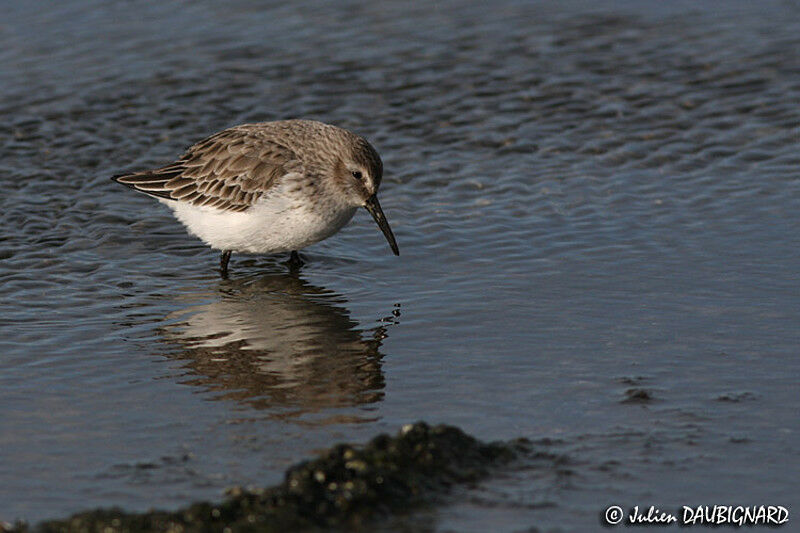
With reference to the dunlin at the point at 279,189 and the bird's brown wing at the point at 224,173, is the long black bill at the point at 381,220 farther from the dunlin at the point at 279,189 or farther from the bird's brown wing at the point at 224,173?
the bird's brown wing at the point at 224,173

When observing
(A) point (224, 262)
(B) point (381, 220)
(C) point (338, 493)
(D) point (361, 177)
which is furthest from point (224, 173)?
(C) point (338, 493)

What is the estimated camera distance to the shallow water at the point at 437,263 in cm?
738

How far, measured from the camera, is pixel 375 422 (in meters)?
7.90

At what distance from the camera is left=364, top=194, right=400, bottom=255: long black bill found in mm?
11188

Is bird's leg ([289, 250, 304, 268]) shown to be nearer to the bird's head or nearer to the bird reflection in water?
the bird reflection in water

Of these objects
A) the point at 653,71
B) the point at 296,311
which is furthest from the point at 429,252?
the point at 653,71

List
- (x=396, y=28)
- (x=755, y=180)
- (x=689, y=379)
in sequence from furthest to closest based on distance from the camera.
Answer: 1. (x=396, y=28)
2. (x=755, y=180)
3. (x=689, y=379)

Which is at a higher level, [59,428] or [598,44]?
[598,44]

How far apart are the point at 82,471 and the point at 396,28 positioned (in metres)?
11.9

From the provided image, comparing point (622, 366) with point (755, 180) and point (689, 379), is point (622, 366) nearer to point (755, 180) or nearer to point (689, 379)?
point (689, 379)

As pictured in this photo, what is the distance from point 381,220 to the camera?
11273 mm

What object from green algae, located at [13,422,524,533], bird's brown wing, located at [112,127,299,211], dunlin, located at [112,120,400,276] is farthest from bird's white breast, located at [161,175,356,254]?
green algae, located at [13,422,524,533]

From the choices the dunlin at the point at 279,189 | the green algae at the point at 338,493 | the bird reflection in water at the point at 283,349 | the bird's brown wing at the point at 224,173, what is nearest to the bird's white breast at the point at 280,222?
the dunlin at the point at 279,189

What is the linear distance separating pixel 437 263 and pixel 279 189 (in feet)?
5.07
